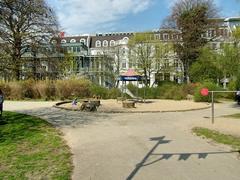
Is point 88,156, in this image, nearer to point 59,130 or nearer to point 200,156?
point 200,156

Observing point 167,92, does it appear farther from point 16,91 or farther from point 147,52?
point 147,52

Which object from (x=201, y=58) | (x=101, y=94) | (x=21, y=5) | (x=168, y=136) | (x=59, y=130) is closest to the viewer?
(x=168, y=136)

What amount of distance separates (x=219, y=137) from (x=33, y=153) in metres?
6.07

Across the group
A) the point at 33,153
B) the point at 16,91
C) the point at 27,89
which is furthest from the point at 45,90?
the point at 33,153

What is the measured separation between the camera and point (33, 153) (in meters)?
9.61

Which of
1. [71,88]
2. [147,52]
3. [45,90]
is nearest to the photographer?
[45,90]

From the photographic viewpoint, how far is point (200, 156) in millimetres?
8867

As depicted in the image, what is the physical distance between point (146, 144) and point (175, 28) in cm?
4777

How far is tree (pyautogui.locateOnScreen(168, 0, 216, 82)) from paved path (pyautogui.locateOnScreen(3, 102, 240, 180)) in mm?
41432

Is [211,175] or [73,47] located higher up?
[73,47]

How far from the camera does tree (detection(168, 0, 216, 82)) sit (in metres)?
53.8

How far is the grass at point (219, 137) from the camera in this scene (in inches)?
417

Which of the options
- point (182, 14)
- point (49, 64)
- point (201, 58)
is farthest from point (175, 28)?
point (49, 64)

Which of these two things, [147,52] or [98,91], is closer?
[98,91]
